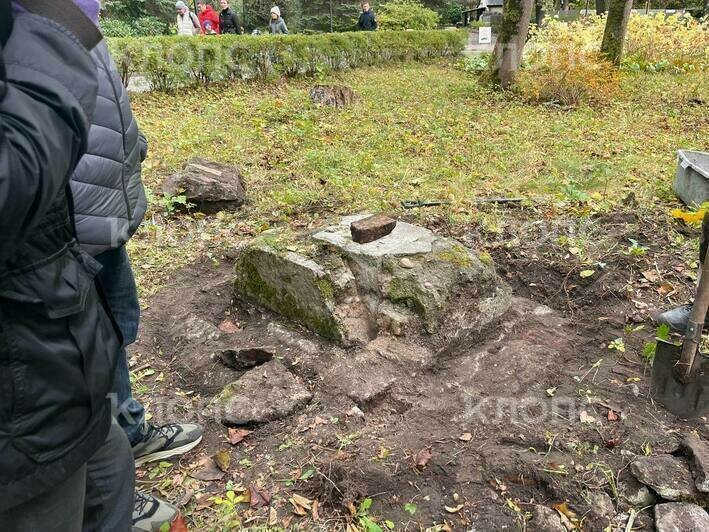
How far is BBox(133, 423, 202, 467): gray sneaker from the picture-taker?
237cm

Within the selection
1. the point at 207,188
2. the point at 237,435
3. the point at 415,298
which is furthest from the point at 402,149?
the point at 237,435

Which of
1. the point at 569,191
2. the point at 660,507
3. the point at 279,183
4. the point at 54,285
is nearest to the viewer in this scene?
the point at 54,285

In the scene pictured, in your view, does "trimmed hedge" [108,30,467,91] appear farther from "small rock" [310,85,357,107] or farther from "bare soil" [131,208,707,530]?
"bare soil" [131,208,707,530]

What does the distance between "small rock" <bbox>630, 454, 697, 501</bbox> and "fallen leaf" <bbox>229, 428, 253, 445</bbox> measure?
5.34ft

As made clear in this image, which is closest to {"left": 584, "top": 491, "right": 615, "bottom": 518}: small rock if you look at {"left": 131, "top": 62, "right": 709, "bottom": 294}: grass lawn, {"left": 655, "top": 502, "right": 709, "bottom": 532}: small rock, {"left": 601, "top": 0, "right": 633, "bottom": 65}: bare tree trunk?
{"left": 655, "top": 502, "right": 709, "bottom": 532}: small rock

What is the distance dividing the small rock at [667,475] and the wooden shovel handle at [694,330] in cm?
43

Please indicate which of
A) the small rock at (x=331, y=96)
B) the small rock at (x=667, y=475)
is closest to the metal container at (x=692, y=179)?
the small rock at (x=667, y=475)

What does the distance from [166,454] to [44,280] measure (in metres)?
1.53

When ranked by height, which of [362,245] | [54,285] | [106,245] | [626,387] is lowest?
[626,387]

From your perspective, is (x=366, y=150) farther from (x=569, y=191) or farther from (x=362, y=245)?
(x=362, y=245)

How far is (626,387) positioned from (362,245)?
1591mm

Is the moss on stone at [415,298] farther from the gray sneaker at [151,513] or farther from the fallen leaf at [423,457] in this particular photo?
the gray sneaker at [151,513]

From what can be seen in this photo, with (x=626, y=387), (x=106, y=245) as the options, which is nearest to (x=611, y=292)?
(x=626, y=387)

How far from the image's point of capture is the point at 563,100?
9188 millimetres
